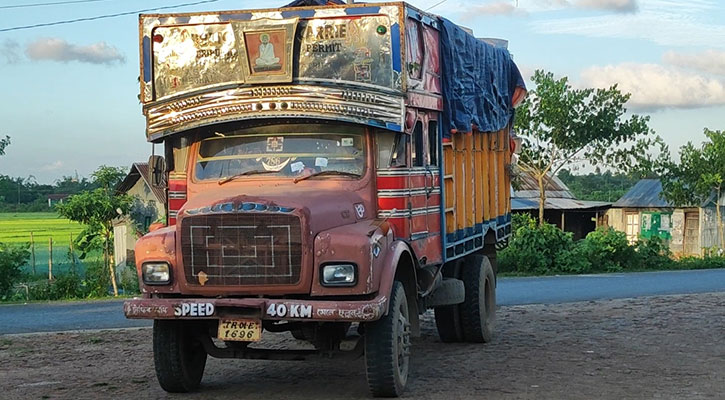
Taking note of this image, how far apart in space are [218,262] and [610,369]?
13.4 feet

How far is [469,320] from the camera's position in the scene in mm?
11969

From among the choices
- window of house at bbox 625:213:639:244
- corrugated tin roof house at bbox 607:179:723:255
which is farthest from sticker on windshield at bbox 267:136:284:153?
window of house at bbox 625:213:639:244

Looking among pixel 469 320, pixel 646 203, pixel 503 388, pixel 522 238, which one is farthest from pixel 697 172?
pixel 503 388

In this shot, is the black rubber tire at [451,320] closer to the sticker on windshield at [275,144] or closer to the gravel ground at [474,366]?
the gravel ground at [474,366]

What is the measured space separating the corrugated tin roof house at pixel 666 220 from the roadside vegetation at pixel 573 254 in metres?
20.7

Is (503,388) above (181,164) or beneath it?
beneath

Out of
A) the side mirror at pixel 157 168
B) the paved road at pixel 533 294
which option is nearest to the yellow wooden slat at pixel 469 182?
the side mirror at pixel 157 168

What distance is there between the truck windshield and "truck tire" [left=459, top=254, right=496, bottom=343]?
3.36 metres

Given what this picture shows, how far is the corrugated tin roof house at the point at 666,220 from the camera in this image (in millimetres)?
48844

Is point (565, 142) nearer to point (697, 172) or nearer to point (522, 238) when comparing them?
point (697, 172)

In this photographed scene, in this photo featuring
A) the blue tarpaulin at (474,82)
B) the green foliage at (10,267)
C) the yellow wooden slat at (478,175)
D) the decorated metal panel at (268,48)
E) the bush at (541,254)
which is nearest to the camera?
the decorated metal panel at (268,48)

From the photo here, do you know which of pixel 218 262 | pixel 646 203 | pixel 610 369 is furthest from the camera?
pixel 646 203

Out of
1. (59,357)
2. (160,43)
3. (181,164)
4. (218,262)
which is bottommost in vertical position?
(59,357)

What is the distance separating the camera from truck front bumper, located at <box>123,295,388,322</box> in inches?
308
